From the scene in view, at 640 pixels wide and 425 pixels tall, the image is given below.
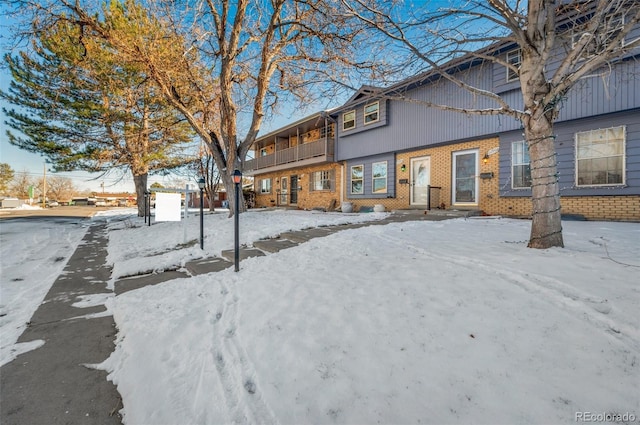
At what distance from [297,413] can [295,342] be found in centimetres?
64

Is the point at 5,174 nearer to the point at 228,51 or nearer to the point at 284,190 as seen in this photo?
the point at 284,190

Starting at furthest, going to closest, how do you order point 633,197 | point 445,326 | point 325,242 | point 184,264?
1. point 633,197
2. point 325,242
3. point 184,264
4. point 445,326

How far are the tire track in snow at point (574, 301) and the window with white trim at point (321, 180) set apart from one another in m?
13.0

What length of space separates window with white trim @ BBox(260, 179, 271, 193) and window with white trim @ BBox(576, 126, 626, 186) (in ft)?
57.7

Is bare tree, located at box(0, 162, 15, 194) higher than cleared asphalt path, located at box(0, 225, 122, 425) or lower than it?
higher

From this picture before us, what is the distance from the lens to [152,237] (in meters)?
7.86

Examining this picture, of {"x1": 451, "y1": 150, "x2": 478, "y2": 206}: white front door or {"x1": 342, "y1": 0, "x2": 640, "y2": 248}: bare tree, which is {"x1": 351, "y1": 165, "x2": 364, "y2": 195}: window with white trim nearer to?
{"x1": 451, "y1": 150, "x2": 478, "y2": 206}: white front door

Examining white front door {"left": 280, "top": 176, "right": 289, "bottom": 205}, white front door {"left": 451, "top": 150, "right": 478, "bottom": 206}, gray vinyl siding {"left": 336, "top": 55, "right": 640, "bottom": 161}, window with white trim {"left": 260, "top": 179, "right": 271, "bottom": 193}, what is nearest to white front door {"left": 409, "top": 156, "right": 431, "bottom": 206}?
gray vinyl siding {"left": 336, "top": 55, "right": 640, "bottom": 161}

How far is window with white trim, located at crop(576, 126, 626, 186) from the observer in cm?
738

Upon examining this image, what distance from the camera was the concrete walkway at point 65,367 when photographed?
171cm

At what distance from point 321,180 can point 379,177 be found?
442cm

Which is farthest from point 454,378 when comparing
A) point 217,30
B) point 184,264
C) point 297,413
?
point 217,30

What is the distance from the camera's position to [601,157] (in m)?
7.63

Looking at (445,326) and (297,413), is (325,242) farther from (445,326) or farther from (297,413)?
(297,413)
